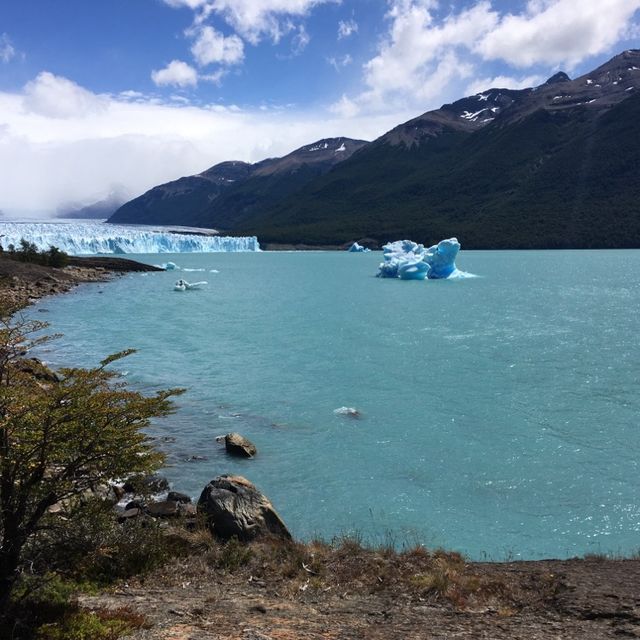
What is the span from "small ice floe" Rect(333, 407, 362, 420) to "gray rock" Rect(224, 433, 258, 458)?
3.74 m

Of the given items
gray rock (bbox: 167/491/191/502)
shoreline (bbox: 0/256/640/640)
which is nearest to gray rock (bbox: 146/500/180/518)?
gray rock (bbox: 167/491/191/502)

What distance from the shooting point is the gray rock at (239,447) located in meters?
12.8

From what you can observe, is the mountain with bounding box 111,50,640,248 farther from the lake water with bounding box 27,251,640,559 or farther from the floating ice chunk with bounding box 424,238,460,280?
the lake water with bounding box 27,251,640,559

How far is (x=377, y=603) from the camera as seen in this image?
6289mm

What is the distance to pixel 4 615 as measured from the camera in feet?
16.3

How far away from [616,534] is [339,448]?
20.0ft

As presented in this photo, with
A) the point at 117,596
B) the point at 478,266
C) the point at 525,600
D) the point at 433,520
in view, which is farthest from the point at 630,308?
the point at 478,266

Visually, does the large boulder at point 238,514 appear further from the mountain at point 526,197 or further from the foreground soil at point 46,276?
the mountain at point 526,197

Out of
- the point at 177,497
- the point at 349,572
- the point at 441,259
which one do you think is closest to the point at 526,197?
the point at 441,259

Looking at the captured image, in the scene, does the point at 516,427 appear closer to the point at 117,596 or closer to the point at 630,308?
the point at 117,596

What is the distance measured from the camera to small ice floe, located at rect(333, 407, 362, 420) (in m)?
16.1

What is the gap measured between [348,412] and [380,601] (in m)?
10.0

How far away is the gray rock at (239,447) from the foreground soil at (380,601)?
17.8ft

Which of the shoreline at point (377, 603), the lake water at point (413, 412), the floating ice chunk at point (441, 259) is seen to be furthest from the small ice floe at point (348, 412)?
the floating ice chunk at point (441, 259)
